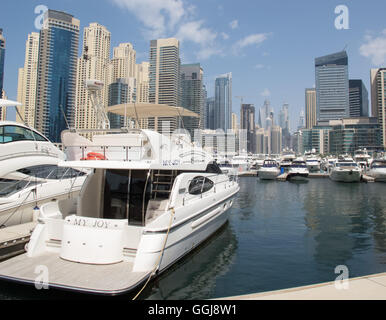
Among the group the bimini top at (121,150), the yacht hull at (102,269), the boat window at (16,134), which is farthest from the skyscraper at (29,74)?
the yacht hull at (102,269)

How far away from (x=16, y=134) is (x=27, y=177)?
3598 millimetres

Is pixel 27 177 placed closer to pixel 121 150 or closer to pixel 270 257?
pixel 121 150

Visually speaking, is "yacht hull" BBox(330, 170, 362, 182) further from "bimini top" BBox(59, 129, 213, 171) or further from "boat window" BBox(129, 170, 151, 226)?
Result: "boat window" BBox(129, 170, 151, 226)

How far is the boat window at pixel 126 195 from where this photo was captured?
22.9ft

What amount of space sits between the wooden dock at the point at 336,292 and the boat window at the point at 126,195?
3.40 m

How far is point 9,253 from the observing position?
23.1ft

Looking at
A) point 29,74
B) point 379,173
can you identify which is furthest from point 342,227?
point 29,74

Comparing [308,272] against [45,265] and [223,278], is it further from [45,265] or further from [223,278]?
[45,265]
